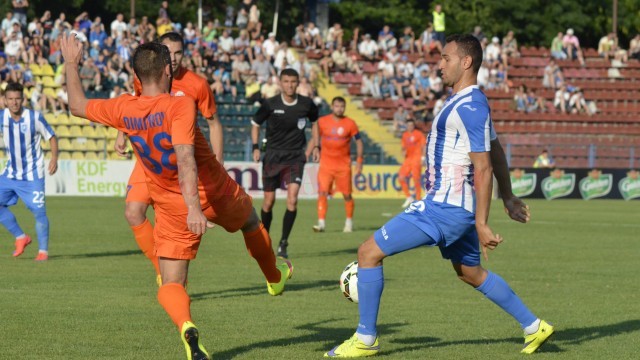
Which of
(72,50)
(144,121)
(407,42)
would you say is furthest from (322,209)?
(407,42)

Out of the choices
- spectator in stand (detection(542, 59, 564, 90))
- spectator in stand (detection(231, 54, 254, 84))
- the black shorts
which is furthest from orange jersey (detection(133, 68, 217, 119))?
spectator in stand (detection(542, 59, 564, 90))

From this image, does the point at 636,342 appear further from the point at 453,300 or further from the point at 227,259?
the point at 227,259

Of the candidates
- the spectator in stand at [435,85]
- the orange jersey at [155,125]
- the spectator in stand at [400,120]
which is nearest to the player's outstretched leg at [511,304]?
the orange jersey at [155,125]

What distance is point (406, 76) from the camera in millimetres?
39094

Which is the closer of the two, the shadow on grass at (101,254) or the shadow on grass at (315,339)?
the shadow on grass at (315,339)

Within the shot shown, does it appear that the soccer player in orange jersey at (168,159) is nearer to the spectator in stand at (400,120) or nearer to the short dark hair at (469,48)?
the short dark hair at (469,48)

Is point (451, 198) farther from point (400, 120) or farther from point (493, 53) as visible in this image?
point (493, 53)

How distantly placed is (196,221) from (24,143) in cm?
778

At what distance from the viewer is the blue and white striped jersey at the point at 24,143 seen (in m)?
13.6

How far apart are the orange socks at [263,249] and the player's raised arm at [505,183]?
5.75ft

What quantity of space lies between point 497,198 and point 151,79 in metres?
27.5

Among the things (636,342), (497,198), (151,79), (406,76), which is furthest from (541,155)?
(151,79)

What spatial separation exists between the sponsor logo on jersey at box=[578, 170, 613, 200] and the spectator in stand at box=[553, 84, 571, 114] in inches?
245

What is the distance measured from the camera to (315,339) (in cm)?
815
